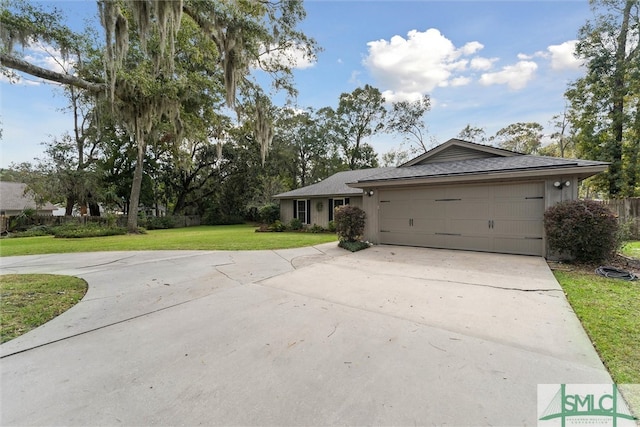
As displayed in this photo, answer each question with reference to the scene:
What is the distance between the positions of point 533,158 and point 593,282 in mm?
4416

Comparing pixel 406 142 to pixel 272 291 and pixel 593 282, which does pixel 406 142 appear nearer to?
pixel 593 282

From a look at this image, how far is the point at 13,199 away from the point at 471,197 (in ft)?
115

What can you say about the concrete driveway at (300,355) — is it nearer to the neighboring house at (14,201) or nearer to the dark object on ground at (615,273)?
the dark object on ground at (615,273)

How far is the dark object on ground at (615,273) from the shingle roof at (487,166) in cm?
237

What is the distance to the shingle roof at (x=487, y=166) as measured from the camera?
22.0 feet

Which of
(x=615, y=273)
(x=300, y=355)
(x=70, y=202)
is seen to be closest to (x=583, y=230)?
(x=615, y=273)

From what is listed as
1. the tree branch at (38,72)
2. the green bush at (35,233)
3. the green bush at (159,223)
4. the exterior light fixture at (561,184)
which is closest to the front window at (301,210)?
the tree branch at (38,72)

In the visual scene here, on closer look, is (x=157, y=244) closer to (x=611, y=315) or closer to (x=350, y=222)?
(x=350, y=222)

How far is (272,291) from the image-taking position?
4496 millimetres

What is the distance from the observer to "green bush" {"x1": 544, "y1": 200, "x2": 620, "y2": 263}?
5957 millimetres

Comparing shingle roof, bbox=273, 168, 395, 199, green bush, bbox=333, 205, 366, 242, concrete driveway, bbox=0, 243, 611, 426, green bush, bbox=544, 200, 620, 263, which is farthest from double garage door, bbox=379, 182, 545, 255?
shingle roof, bbox=273, 168, 395, 199

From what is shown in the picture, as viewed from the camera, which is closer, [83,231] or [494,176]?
[494,176]

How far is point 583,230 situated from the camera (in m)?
6.09

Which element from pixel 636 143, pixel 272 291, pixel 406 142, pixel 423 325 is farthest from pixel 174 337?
pixel 406 142
